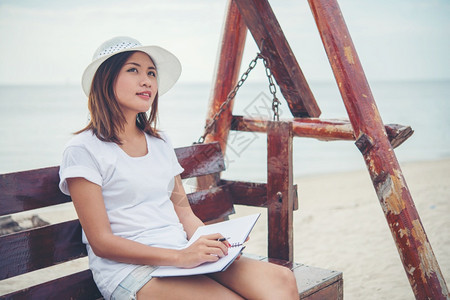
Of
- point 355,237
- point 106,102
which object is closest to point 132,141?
point 106,102

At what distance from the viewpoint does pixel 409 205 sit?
2.59 metres

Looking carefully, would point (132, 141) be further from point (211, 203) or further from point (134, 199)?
point (211, 203)

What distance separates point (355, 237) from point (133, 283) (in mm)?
4778

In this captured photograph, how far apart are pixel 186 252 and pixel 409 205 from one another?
1.34 meters

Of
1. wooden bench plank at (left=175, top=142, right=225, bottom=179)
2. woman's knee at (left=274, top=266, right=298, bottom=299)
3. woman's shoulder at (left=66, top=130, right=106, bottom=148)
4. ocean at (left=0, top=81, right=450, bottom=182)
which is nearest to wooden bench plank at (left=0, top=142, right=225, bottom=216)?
woman's shoulder at (left=66, top=130, right=106, bottom=148)

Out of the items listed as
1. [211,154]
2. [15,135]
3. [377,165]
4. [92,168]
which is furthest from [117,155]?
[15,135]

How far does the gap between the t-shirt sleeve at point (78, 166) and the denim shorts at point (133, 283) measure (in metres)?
0.42

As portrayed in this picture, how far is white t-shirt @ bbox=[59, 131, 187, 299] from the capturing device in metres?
2.05

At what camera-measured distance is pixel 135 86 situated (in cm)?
230

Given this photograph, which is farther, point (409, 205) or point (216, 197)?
point (216, 197)

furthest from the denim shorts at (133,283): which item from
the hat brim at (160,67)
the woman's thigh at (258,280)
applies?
the hat brim at (160,67)

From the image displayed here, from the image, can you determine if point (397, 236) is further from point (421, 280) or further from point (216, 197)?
point (216, 197)

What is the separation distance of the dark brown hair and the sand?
2.96 metres

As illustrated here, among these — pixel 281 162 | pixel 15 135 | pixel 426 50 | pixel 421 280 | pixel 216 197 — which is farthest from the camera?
pixel 426 50
